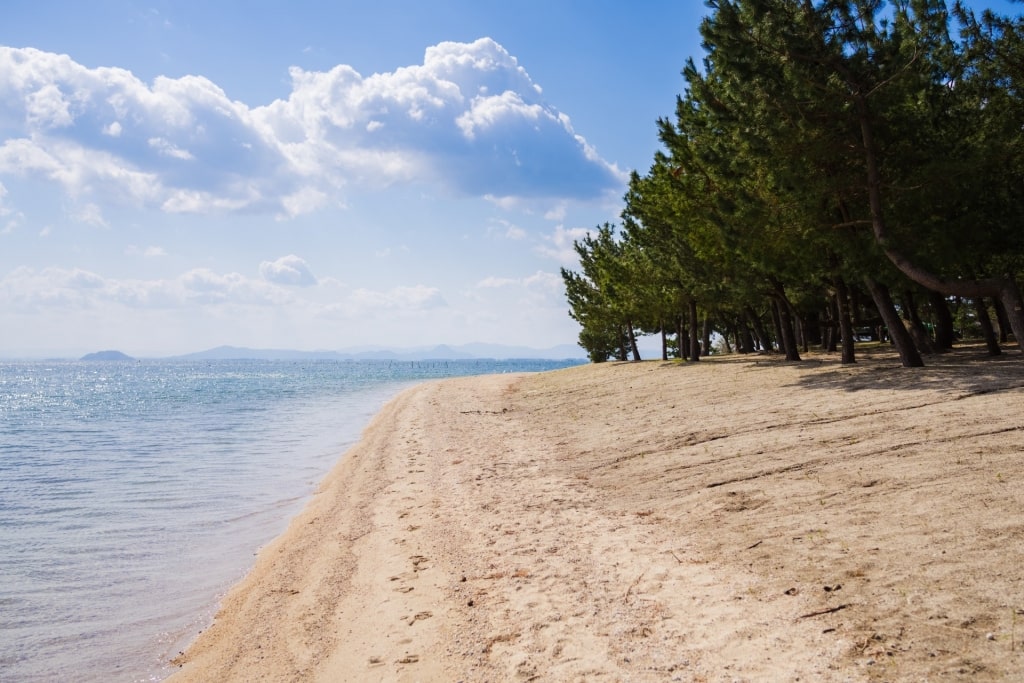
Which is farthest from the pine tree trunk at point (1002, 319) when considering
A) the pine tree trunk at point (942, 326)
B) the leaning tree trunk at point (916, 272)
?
the leaning tree trunk at point (916, 272)

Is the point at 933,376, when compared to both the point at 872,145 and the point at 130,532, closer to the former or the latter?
the point at 872,145

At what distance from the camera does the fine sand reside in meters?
5.14

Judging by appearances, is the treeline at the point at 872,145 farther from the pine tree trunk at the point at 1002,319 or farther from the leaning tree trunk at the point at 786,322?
the pine tree trunk at the point at 1002,319

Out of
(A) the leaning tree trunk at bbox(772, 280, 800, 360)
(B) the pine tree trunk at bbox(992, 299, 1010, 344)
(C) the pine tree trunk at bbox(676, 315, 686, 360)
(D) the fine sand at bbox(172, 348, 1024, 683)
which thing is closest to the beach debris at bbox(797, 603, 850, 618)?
(D) the fine sand at bbox(172, 348, 1024, 683)

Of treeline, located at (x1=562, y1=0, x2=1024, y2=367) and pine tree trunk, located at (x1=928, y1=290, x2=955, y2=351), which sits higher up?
treeline, located at (x1=562, y1=0, x2=1024, y2=367)

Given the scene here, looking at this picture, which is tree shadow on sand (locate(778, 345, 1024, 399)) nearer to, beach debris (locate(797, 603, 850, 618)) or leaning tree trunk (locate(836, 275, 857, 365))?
leaning tree trunk (locate(836, 275, 857, 365))

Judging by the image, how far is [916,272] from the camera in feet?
57.2

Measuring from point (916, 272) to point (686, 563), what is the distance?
14333mm

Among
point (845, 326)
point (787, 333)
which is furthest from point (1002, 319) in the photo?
point (845, 326)

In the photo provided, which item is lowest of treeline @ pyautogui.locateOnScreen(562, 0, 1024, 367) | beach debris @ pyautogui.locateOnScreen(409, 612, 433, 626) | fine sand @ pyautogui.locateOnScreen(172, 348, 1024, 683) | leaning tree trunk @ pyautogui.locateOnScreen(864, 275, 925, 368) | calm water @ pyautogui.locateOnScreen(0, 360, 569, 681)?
calm water @ pyautogui.locateOnScreen(0, 360, 569, 681)

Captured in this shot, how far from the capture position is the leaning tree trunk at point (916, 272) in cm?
1608

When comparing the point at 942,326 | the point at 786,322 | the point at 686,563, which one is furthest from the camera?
the point at 786,322

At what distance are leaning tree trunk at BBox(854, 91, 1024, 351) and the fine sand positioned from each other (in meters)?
2.87

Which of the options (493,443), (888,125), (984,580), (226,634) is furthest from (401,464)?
(888,125)
